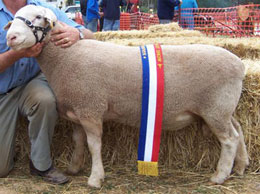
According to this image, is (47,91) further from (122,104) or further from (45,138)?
(122,104)

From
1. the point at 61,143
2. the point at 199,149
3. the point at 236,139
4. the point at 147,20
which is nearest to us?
the point at 236,139

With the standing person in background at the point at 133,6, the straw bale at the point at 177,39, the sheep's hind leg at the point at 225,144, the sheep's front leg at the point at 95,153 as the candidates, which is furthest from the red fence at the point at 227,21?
the sheep's front leg at the point at 95,153

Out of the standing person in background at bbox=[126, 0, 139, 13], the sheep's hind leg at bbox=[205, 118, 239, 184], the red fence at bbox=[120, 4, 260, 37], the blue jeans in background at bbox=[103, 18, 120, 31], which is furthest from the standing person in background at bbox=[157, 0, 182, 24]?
the standing person in background at bbox=[126, 0, 139, 13]

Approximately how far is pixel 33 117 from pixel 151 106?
1023 mm

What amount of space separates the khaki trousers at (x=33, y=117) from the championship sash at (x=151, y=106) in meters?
0.79

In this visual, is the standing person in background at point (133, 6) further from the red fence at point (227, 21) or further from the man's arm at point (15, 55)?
the man's arm at point (15, 55)

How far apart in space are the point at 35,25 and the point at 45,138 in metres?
0.98

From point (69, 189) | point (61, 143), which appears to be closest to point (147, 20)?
point (61, 143)

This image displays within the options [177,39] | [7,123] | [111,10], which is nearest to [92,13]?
[111,10]

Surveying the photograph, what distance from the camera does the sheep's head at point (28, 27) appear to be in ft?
8.13

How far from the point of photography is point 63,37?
2.82m

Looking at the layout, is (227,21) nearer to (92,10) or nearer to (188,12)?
(188,12)

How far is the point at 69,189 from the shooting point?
290 centimetres

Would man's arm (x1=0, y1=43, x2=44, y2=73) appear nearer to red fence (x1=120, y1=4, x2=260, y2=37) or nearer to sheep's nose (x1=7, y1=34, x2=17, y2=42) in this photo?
sheep's nose (x1=7, y1=34, x2=17, y2=42)
